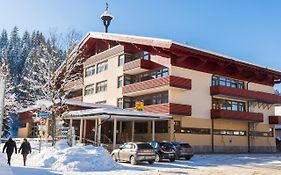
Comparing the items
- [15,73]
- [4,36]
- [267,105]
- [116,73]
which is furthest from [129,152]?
[4,36]

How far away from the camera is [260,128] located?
A: 150 ft

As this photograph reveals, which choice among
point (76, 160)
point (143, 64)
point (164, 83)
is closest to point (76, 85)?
point (143, 64)

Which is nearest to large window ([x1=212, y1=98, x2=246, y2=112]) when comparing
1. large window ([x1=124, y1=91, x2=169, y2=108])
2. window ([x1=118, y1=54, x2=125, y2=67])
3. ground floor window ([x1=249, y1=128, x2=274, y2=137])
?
ground floor window ([x1=249, y1=128, x2=274, y2=137])

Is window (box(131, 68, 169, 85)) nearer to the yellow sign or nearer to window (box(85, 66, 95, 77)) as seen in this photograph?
the yellow sign

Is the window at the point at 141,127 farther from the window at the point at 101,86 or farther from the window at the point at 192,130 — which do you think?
the window at the point at 101,86

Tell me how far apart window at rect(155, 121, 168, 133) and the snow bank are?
15457mm

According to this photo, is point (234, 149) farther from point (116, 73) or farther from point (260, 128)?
point (116, 73)

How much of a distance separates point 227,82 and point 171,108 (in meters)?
10.6

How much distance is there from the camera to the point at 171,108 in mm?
35562

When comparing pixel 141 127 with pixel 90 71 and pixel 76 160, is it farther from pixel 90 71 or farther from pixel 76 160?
pixel 76 160

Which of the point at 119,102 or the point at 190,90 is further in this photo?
the point at 119,102

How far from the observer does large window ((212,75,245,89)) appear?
41662 mm

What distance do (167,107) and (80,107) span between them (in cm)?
925

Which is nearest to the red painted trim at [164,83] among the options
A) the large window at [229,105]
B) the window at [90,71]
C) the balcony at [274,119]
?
the large window at [229,105]
